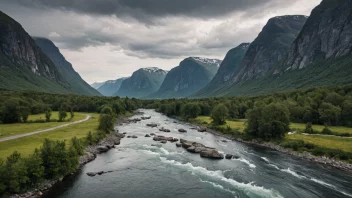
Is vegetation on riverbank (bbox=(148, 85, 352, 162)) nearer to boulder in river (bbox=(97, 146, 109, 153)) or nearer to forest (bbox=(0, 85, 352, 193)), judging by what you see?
forest (bbox=(0, 85, 352, 193))

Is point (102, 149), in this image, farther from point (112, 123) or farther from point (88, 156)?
point (112, 123)

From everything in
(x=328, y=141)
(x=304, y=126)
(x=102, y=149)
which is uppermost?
(x=304, y=126)

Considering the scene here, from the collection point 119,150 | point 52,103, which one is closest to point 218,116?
point 119,150

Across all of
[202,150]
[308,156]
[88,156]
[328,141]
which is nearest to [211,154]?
[202,150]

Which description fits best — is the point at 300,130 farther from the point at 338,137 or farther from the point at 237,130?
the point at 237,130

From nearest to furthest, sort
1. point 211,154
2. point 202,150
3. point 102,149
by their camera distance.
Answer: point 211,154, point 102,149, point 202,150

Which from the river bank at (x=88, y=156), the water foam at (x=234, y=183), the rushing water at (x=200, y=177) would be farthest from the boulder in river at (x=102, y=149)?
the water foam at (x=234, y=183)

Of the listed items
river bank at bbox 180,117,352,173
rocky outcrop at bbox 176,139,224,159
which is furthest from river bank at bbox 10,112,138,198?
river bank at bbox 180,117,352,173
